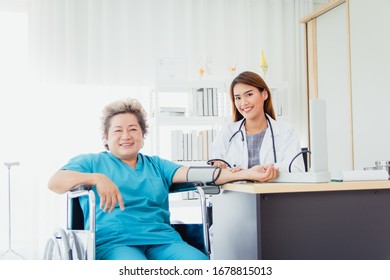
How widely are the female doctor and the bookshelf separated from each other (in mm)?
1577

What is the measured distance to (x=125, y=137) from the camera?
1946 millimetres

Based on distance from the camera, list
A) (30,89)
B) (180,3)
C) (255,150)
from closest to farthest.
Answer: (255,150) → (30,89) → (180,3)

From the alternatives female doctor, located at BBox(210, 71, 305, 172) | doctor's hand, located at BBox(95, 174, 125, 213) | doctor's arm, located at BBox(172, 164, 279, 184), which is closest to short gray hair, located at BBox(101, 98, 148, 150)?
doctor's arm, located at BBox(172, 164, 279, 184)

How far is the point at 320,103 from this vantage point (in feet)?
5.41

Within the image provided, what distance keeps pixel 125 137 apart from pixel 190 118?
2151mm

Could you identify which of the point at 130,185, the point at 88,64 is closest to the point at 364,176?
the point at 130,185

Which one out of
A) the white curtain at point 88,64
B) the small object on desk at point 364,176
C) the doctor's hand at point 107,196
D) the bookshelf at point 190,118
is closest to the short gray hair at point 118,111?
the doctor's hand at point 107,196

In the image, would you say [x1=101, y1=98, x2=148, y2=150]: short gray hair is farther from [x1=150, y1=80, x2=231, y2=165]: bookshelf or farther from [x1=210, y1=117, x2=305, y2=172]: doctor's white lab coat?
[x1=150, y1=80, x2=231, y2=165]: bookshelf

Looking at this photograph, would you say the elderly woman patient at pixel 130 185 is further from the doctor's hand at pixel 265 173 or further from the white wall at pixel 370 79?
the white wall at pixel 370 79

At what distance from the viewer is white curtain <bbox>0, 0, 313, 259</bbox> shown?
4.05m
